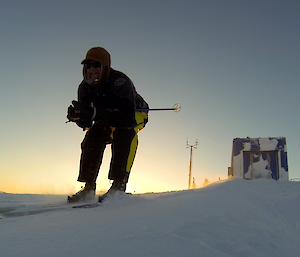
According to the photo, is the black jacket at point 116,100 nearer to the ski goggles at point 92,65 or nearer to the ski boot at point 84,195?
the ski goggles at point 92,65

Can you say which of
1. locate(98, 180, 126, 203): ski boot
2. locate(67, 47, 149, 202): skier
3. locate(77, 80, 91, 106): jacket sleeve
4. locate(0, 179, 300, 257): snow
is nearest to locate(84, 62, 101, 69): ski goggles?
locate(67, 47, 149, 202): skier

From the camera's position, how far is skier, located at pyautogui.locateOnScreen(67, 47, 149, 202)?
278cm

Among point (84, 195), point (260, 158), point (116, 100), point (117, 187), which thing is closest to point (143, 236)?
point (117, 187)

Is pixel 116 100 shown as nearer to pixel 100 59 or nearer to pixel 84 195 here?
pixel 100 59

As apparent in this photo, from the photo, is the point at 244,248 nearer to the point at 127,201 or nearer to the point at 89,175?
the point at 127,201

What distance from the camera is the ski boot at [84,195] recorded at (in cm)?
263

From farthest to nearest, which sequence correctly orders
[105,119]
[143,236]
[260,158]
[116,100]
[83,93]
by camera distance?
[260,158] < [83,93] < [116,100] < [105,119] < [143,236]

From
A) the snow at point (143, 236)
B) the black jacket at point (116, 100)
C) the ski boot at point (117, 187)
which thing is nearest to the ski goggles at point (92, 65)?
the black jacket at point (116, 100)

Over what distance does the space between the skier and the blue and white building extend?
7643 millimetres

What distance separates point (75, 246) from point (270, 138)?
9.79 meters

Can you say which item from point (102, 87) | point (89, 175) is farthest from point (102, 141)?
point (102, 87)

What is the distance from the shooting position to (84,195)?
2.77m

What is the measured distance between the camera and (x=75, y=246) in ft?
3.14

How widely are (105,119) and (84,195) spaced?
2.84 feet
